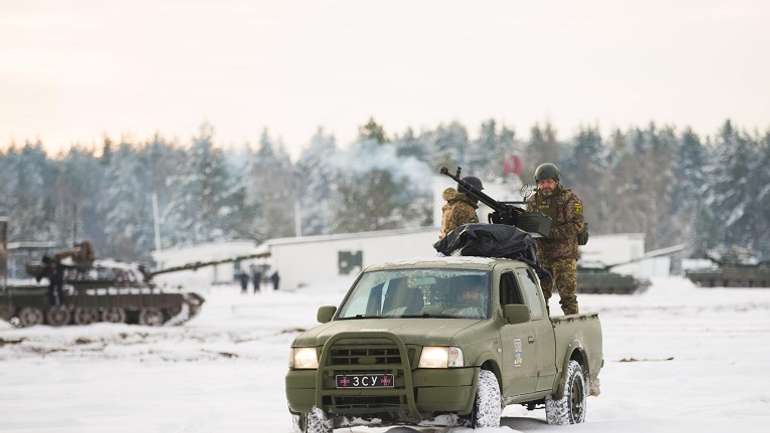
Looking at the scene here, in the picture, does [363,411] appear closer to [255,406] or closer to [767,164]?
[255,406]

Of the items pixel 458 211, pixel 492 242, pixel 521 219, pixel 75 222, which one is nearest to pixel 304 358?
pixel 492 242

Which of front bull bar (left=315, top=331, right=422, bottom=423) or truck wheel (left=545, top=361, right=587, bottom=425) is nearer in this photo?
front bull bar (left=315, top=331, right=422, bottom=423)

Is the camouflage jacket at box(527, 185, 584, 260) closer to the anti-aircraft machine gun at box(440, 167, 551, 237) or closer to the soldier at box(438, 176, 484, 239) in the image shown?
the anti-aircraft machine gun at box(440, 167, 551, 237)

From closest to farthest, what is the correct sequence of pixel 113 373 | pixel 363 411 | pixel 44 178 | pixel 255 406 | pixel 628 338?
pixel 363 411 < pixel 255 406 < pixel 113 373 < pixel 628 338 < pixel 44 178

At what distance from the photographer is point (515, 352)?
1195 centimetres

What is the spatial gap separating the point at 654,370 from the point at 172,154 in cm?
15152

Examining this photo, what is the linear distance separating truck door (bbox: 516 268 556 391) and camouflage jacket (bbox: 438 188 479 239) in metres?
2.85

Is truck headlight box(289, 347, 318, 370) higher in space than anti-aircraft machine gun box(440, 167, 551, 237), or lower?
lower

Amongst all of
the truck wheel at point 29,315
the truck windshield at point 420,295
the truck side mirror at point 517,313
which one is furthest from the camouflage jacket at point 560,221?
the truck wheel at point 29,315

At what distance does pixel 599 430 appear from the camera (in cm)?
1258

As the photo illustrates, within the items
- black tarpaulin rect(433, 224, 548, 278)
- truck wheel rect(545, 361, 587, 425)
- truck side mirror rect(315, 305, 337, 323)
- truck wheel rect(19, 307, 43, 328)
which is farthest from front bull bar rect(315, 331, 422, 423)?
truck wheel rect(19, 307, 43, 328)

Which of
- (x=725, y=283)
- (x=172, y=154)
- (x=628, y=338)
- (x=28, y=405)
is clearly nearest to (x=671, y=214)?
(x=172, y=154)

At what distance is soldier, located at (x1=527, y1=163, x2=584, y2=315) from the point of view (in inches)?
597

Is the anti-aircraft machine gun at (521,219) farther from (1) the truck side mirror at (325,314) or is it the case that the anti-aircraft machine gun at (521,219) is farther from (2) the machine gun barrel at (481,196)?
(1) the truck side mirror at (325,314)
